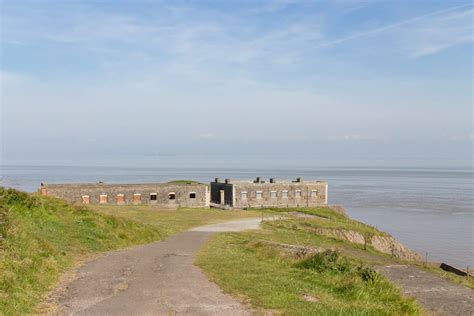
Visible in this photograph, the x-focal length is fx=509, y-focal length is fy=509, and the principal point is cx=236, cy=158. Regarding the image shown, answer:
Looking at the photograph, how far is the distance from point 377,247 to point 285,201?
1018 inches

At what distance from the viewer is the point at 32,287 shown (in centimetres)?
1241

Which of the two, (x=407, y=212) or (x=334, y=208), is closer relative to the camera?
(x=334, y=208)

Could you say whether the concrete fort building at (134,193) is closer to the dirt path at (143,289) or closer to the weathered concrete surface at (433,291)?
the dirt path at (143,289)

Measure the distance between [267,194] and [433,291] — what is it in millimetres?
47898

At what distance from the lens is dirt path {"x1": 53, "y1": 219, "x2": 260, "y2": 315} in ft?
37.5

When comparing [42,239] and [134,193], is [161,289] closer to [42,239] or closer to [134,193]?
[42,239]

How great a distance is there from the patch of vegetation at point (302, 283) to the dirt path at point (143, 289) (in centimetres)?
65

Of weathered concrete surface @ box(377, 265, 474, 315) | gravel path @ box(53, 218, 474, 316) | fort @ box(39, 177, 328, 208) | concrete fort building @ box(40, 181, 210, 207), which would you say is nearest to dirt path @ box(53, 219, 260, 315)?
gravel path @ box(53, 218, 474, 316)

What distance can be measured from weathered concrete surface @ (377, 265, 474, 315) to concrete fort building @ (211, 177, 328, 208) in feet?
138

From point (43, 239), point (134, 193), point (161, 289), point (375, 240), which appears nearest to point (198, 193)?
point (134, 193)

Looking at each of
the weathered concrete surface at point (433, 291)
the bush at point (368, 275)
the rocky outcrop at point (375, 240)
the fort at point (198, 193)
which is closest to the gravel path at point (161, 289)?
the weathered concrete surface at point (433, 291)

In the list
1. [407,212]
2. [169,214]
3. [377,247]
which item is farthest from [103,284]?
[407,212]

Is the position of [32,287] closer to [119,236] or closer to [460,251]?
[119,236]

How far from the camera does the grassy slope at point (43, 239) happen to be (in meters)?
11.9
